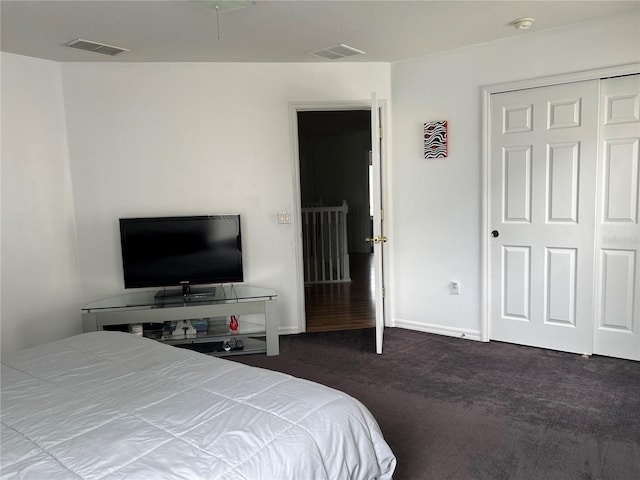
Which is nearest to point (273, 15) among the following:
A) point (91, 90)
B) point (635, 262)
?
point (91, 90)

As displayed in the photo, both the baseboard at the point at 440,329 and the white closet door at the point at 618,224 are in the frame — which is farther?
the baseboard at the point at 440,329

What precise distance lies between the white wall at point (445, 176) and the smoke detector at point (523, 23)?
0.29m

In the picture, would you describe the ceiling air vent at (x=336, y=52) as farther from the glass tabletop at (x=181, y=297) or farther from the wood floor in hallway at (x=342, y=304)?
the wood floor in hallway at (x=342, y=304)

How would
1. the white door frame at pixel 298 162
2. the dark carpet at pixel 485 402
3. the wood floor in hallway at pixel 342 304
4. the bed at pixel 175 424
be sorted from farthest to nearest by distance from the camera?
the wood floor in hallway at pixel 342 304 → the white door frame at pixel 298 162 → the dark carpet at pixel 485 402 → the bed at pixel 175 424

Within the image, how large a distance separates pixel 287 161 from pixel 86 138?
1.75m

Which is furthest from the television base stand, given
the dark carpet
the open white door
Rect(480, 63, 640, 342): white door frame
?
Rect(480, 63, 640, 342): white door frame

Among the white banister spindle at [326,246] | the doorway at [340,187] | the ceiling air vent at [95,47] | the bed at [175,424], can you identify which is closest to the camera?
the bed at [175,424]

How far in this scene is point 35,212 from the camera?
383 centimetres

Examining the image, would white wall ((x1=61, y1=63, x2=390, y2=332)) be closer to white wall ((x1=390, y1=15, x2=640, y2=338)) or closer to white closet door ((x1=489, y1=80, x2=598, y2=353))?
white wall ((x1=390, y1=15, x2=640, y2=338))

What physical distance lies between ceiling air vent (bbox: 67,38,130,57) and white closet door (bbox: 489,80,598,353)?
3.01 metres

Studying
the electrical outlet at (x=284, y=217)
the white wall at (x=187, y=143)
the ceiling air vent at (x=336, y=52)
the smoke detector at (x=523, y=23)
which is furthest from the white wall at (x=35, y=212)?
the smoke detector at (x=523, y=23)

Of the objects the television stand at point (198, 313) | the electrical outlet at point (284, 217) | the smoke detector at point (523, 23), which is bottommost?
the television stand at point (198, 313)

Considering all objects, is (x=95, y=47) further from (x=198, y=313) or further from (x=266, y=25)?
(x=198, y=313)

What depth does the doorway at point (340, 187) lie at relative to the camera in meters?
6.50
